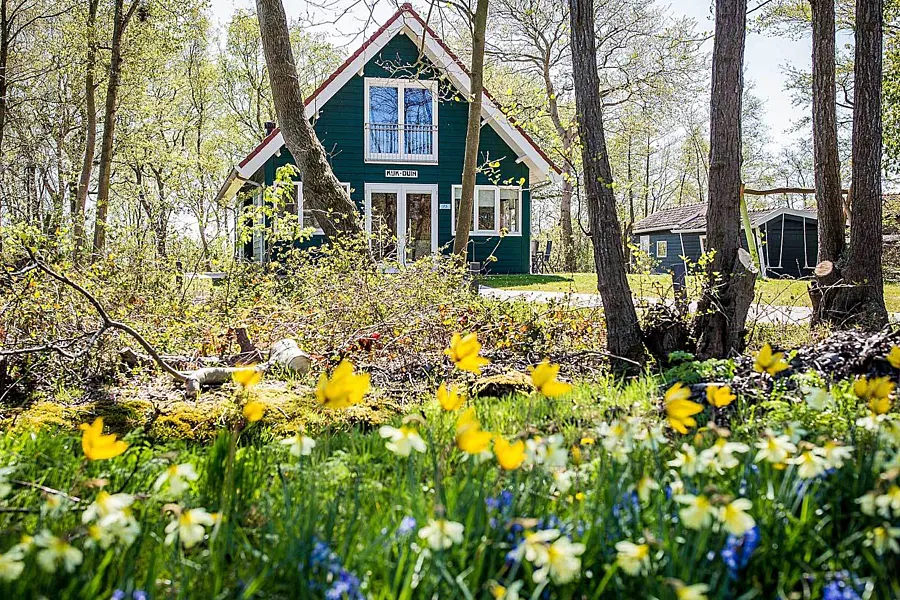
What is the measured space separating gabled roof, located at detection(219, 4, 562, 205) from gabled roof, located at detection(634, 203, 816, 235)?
7.36m

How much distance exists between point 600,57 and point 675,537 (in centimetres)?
2365

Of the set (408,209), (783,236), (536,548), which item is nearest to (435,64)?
(408,209)

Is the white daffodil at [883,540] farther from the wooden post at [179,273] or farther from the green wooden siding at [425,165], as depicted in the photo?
the green wooden siding at [425,165]

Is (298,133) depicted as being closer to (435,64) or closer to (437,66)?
(435,64)

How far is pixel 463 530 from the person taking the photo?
147cm

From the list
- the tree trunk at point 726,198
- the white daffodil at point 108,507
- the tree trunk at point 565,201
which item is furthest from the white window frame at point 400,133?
the white daffodil at point 108,507

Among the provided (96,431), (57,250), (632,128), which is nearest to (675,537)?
(96,431)

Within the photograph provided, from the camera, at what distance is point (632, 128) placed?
89.1ft

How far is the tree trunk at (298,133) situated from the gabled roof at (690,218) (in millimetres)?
16857

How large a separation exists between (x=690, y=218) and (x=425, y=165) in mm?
16495

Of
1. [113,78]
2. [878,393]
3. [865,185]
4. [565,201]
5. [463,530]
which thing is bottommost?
[463,530]

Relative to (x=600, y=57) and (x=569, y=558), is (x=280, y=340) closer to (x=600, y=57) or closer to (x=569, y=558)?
(x=569, y=558)

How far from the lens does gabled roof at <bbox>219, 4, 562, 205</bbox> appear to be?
16.2 m

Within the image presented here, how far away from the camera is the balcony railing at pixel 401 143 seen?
18562 millimetres
